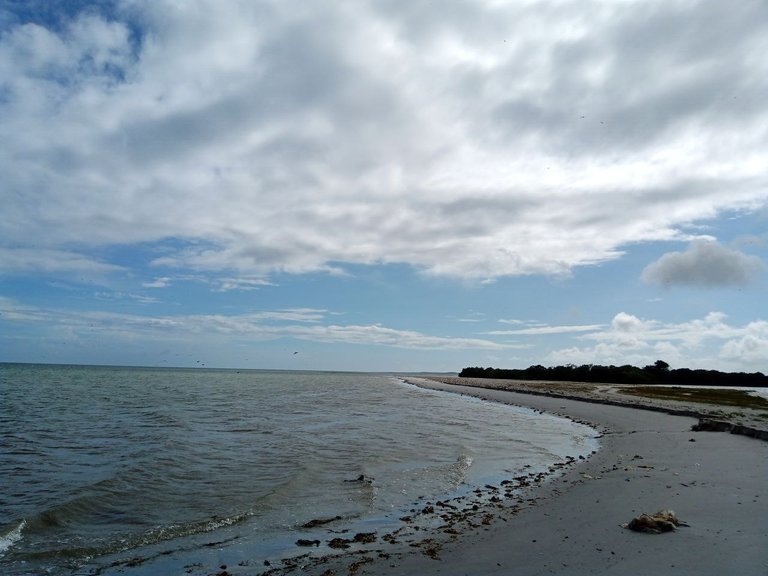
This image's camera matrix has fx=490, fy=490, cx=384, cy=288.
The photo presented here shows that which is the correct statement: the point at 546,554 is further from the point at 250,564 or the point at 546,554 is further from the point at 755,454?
the point at 755,454

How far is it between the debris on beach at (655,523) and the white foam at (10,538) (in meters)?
11.8

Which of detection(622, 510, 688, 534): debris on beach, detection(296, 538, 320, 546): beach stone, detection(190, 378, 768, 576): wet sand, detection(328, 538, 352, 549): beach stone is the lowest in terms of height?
detection(296, 538, 320, 546): beach stone

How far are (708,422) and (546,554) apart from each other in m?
20.1

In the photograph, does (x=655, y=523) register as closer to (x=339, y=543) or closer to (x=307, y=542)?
(x=339, y=543)

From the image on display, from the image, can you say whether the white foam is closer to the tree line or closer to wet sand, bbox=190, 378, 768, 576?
wet sand, bbox=190, 378, 768, 576

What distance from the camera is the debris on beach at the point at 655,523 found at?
864 centimetres

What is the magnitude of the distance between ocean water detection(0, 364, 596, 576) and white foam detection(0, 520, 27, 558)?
1.4 inches

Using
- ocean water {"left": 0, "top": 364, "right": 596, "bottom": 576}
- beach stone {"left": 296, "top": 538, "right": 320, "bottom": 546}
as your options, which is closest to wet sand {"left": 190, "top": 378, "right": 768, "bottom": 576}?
beach stone {"left": 296, "top": 538, "right": 320, "bottom": 546}

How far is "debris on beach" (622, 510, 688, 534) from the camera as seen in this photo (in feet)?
28.3

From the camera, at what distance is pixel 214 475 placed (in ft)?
52.3

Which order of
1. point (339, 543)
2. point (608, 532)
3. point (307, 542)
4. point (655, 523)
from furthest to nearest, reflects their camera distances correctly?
point (307, 542) → point (339, 543) → point (608, 532) → point (655, 523)

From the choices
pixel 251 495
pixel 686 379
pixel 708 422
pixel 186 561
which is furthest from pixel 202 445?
pixel 686 379

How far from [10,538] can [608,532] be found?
11897mm

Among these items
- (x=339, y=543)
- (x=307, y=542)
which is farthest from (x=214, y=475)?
(x=339, y=543)
